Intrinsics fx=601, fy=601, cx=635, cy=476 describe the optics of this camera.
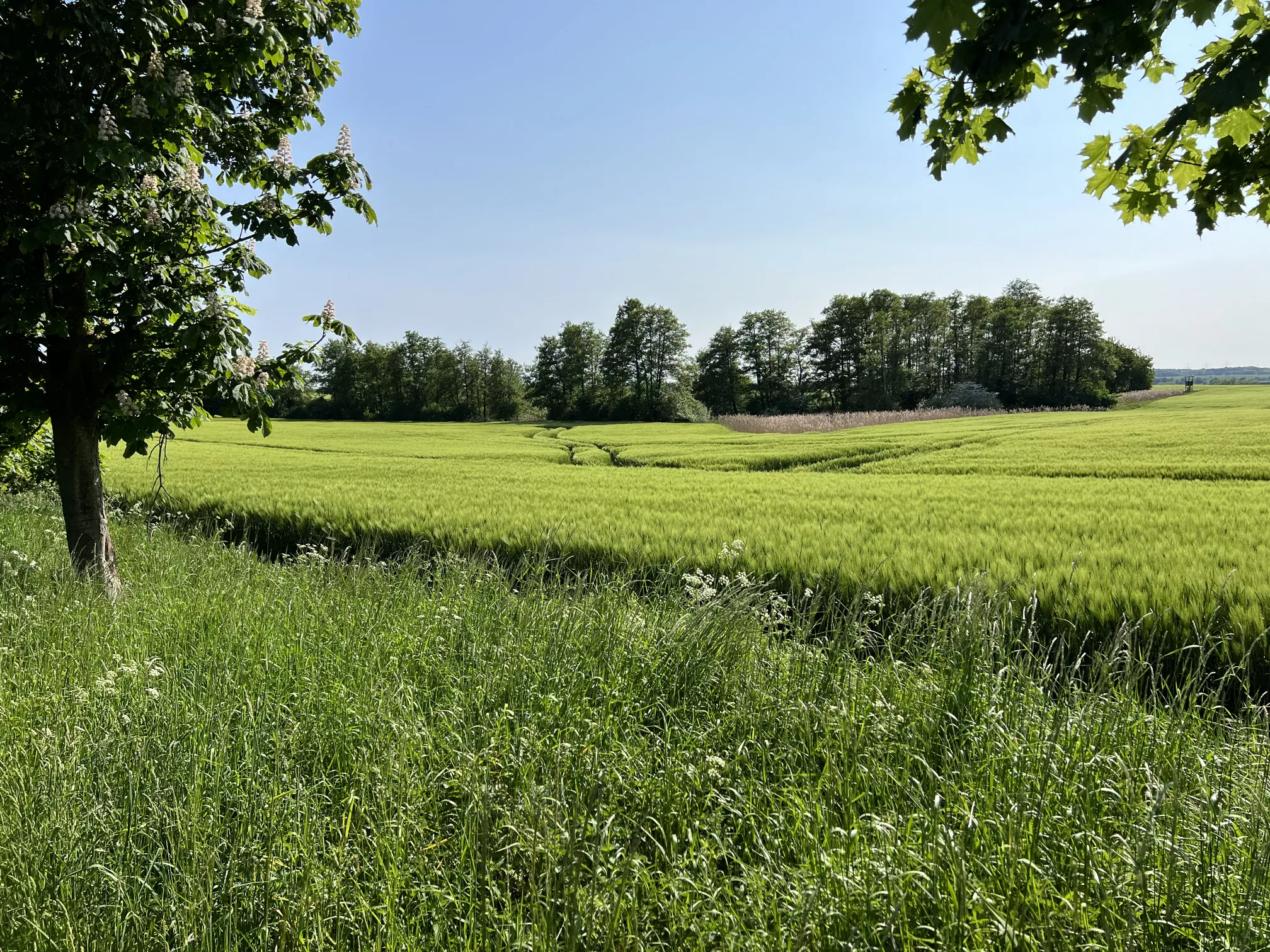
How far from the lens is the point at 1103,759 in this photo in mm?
2238

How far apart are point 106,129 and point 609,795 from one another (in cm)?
443

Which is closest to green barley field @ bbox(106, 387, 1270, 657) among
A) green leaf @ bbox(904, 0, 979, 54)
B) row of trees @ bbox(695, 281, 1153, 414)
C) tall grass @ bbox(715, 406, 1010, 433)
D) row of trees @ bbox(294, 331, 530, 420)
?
green leaf @ bbox(904, 0, 979, 54)

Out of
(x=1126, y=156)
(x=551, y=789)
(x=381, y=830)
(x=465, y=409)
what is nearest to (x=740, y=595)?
(x=551, y=789)

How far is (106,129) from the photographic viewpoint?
339 centimetres

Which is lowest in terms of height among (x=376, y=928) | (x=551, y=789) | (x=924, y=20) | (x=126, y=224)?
(x=376, y=928)

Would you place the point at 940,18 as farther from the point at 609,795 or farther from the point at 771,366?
the point at 771,366

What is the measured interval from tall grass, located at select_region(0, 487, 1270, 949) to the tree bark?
1.19 m

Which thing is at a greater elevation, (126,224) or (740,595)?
(126,224)

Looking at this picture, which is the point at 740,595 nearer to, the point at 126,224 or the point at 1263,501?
the point at 126,224

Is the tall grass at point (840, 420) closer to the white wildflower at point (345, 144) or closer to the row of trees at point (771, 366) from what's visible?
the row of trees at point (771, 366)

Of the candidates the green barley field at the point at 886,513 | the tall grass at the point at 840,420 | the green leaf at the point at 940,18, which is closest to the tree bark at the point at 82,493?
the green barley field at the point at 886,513

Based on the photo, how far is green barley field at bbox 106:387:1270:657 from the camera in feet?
14.8

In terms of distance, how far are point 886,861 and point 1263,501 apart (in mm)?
10094

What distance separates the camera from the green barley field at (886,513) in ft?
14.8
